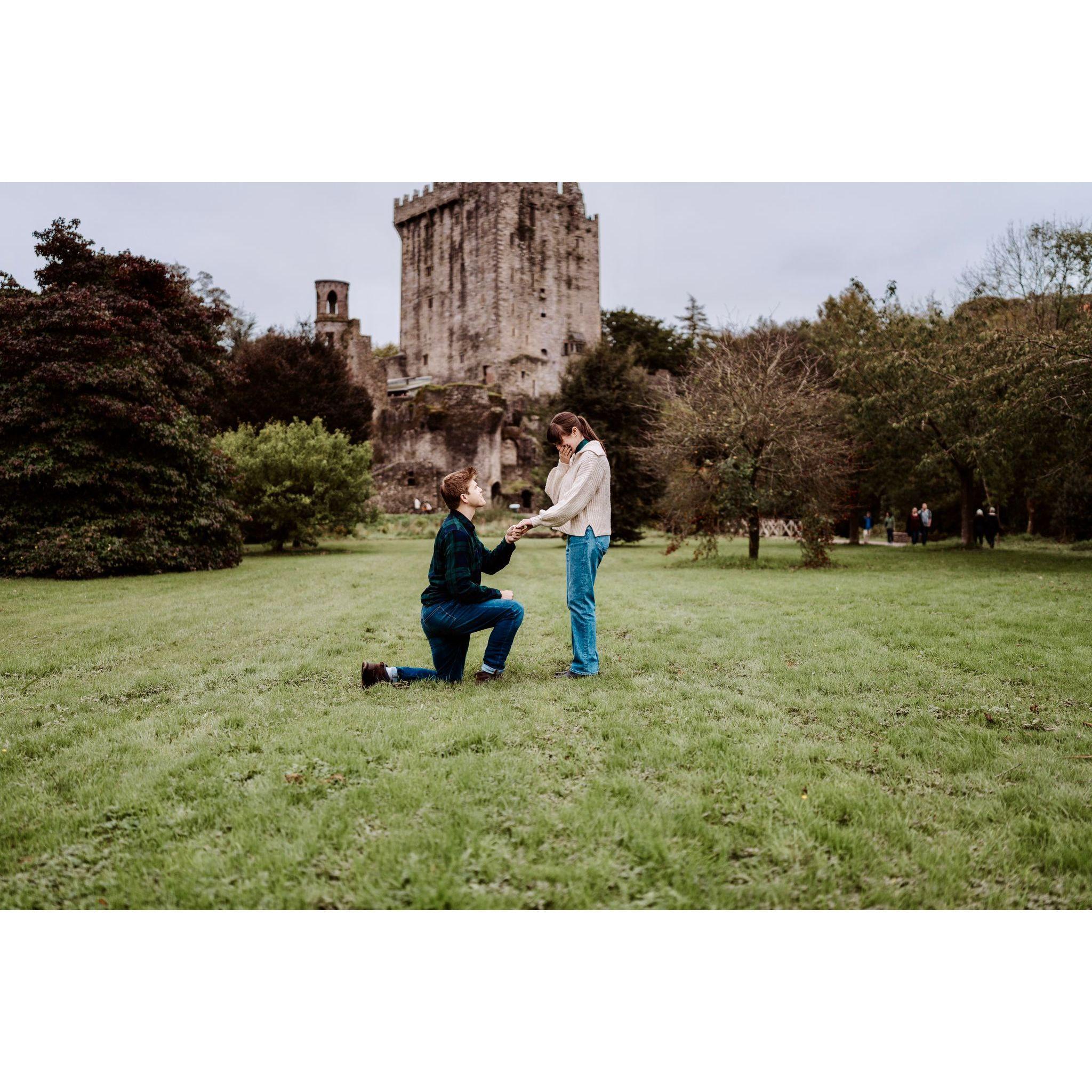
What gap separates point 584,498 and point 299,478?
16725 millimetres

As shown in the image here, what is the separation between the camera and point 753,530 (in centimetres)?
1894

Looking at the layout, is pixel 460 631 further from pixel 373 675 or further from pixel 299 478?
pixel 299 478

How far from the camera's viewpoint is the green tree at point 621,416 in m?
26.7

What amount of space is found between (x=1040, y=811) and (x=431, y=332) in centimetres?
5470

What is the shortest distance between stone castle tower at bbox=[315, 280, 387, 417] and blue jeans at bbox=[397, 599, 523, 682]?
40846 millimetres

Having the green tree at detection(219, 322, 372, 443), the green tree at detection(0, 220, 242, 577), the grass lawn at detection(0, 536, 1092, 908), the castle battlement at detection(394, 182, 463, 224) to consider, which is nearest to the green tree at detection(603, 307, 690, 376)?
the castle battlement at detection(394, 182, 463, 224)

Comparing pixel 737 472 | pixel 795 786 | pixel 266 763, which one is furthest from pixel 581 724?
pixel 737 472

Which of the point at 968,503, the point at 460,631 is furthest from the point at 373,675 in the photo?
the point at 968,503

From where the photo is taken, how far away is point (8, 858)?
2.86 metres

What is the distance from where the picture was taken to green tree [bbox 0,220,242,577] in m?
14.4

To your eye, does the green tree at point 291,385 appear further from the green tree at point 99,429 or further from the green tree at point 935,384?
the green tree at point 935,384

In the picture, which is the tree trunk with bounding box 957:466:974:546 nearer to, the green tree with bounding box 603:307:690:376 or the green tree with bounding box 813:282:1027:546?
the green tree with bounding box 813:282:1027:546

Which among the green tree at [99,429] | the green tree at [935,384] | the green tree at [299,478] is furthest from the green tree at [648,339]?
the green tree at [99,429]

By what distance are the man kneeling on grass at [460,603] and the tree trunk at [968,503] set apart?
20052 mm
